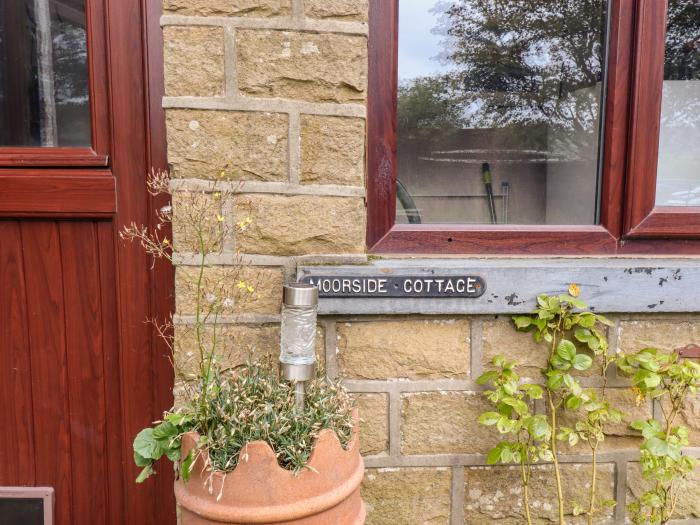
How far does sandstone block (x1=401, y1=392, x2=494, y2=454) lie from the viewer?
1.57 m

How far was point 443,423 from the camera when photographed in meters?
1.58

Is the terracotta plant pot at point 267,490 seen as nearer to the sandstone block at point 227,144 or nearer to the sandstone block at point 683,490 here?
the sandstone block at point 227,144

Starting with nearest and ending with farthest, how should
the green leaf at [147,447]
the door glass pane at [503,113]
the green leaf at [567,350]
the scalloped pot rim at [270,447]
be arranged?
the scalloped pot rim at [270,447] < the green leaf at [147,447] < the green leaf at [567,350] < the door glass pane at [503,113]

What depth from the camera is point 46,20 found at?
5.52ft

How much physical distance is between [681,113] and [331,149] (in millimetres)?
1219

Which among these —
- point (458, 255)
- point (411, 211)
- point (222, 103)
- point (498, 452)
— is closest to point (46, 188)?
point (222, 103)

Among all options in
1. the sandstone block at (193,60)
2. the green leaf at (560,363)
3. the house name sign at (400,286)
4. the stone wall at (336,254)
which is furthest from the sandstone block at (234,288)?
the green leaf at (560,363)

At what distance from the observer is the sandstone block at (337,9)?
1.42m

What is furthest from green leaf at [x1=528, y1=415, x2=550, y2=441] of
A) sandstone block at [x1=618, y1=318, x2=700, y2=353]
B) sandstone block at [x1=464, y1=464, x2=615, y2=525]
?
sandstone block at [x1=618, y1=318, x2=700, y2=353]

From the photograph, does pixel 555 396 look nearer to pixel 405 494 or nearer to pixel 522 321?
pixel 522 321

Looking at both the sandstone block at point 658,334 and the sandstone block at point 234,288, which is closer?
the sandstone block at point 234,288

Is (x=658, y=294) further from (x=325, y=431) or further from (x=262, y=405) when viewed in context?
(x=262, y=405)

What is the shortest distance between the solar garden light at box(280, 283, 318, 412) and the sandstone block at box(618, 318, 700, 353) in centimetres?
96

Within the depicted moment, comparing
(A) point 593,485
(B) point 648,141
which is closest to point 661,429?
(A) point 593,485
